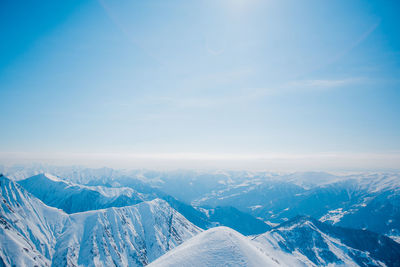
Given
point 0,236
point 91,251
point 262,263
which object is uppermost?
point 262,263

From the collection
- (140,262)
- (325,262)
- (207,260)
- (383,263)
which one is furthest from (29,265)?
(383,263)

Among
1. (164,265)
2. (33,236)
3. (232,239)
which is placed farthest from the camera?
(33,236)

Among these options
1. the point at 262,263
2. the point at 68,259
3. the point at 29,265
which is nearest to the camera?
the point at 262,263

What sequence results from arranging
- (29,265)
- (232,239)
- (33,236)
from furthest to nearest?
(33,236) → (29,265) → (232,239)

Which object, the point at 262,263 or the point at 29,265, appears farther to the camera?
the point at 29,265

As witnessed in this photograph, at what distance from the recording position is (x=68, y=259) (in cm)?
17912

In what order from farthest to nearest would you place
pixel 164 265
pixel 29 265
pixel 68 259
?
pixel 68 259
pixel 29 265
pixel 164 265

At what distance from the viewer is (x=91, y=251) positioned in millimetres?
189875

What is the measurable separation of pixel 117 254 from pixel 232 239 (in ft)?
534

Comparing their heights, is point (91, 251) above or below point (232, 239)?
below

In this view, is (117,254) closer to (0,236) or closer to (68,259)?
(68,259)

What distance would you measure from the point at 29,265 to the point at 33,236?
6375cm

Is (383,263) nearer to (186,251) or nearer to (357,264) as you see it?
(357,264)

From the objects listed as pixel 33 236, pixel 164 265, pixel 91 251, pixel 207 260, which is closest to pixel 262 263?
pixel 207 260
